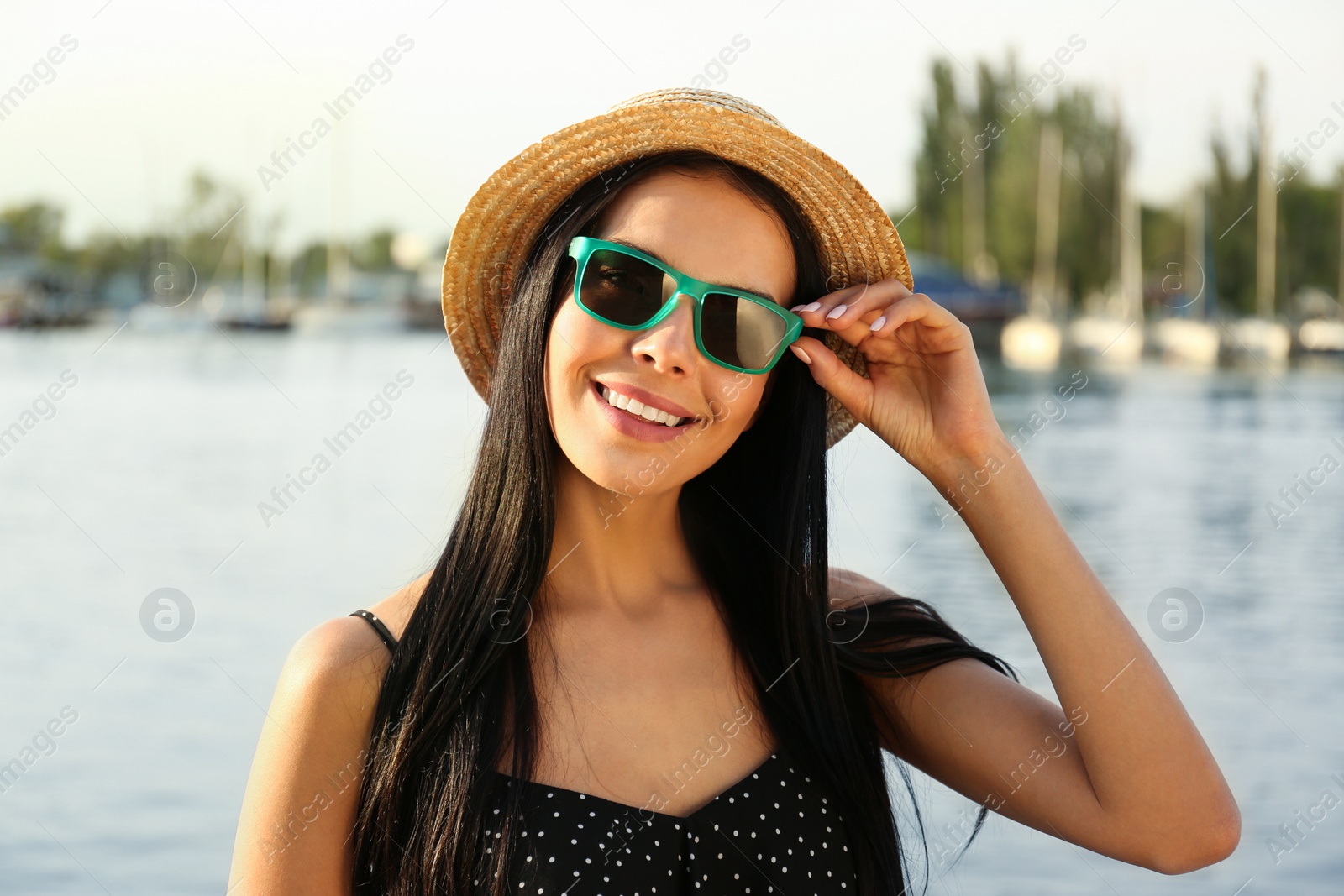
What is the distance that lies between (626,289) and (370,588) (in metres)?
7.96

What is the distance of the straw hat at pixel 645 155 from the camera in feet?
7.37

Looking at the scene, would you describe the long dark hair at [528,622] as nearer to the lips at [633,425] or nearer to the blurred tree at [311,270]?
the lips at [633,425]

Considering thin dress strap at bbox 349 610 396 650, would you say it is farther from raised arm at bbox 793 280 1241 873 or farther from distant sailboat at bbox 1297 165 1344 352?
distant sailboat at bbox 1297 165 1344 352

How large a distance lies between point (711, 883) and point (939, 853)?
4117mm

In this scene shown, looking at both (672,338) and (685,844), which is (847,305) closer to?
(672,338)

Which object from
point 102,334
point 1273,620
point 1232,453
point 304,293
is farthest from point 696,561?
point 304,293

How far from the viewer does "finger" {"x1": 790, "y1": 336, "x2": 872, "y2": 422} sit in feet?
7.75

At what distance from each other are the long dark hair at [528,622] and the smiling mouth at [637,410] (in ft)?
0.40
